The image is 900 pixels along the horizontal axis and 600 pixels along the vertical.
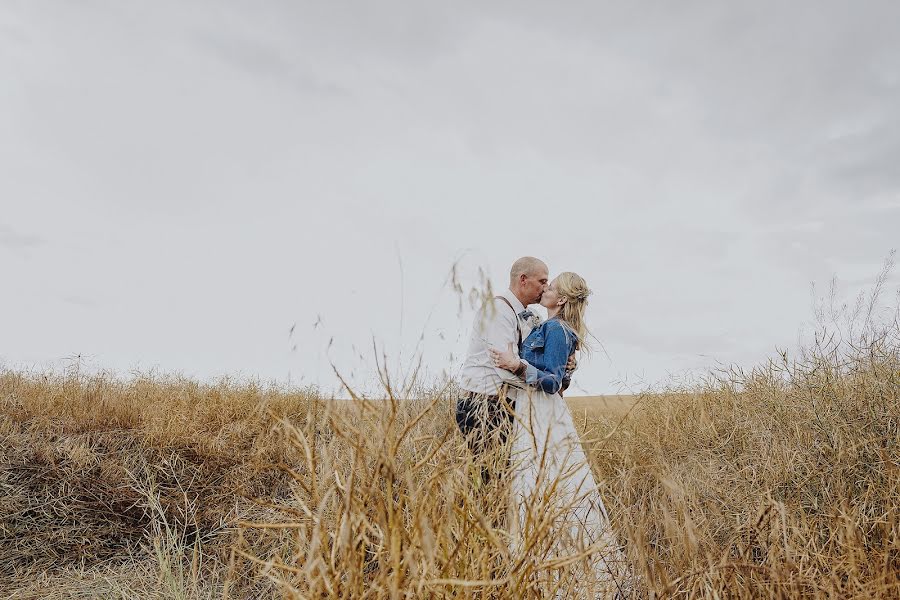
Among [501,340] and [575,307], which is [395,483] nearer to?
[501,340]

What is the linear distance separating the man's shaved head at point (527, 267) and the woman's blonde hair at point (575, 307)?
0.77 ft

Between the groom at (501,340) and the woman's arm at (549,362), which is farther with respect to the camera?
the groom at (501,340)

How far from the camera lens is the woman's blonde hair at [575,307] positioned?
382 centimetres

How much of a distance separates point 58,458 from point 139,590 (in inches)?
83.3

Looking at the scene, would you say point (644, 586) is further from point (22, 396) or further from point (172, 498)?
point (22, 396)

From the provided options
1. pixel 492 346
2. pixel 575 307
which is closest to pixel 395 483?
pixel 492 346


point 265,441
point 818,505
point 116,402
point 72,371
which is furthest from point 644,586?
point 72,371

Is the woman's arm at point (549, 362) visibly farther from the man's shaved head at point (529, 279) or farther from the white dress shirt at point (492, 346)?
the man's shaved head at point (529, 279)

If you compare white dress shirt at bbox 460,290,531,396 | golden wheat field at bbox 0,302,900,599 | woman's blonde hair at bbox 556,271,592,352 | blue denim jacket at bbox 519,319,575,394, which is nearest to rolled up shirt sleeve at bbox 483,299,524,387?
white dress shirt at bbox 460,290,531,396

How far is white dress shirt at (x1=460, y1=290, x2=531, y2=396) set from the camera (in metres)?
3.74

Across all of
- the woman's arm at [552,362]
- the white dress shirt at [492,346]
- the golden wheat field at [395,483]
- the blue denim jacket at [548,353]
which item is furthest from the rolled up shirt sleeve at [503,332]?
the golden wheat field at [395,483]

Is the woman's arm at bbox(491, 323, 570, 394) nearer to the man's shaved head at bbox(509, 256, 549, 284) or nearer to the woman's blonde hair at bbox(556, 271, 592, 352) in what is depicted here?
the woman's blonde hair at bbox(556, 271, 592, 352)

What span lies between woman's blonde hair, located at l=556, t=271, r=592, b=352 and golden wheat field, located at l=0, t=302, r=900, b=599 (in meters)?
0.47

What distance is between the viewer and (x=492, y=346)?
3.75 metres
